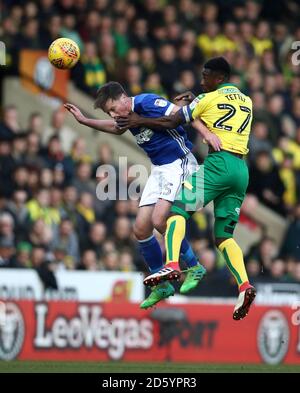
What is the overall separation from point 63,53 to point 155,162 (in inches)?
65.4

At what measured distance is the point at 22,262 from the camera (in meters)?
17.7

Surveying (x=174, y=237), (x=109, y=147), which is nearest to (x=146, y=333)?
(x=109, y=147)

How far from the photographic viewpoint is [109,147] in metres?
20.9

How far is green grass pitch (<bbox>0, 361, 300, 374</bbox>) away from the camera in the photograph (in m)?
14.7

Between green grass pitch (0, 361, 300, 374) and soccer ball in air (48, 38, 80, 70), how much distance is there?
11.7ft

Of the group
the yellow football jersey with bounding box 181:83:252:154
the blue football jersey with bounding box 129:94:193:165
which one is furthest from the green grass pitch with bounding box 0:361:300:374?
the yellow football jersey with bounding box 181:83:252:154

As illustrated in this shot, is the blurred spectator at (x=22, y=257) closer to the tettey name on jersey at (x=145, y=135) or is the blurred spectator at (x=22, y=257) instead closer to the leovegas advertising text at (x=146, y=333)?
the leovegas advertising text at (x=146, y=333)

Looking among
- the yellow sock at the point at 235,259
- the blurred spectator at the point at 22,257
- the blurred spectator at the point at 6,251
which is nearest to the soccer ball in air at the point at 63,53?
the yellow sock at the point at 235,259

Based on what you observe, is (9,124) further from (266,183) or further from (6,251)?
(266,183)

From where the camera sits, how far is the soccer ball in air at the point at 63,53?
1365cm

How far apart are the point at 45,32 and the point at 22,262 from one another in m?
5.02

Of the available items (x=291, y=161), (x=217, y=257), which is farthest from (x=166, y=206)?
(x=291, y=161)

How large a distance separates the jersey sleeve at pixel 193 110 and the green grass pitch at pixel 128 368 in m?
3.07

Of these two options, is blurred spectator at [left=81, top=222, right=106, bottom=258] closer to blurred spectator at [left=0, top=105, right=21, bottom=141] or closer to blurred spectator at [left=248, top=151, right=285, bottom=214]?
blurred spectator at [left=0, top=105, right=21, bottom=141]
